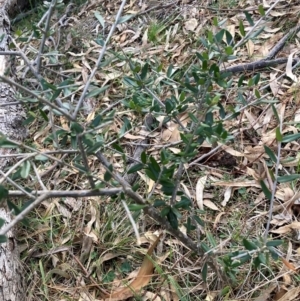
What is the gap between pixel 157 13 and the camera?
222 centimetres

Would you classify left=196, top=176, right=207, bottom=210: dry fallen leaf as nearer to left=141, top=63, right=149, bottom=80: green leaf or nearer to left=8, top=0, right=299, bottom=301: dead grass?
left=8, top=0, right=299, bottom=301: dead grass

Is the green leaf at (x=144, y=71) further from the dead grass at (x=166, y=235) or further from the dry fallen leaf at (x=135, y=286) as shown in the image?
the dry fallen leaf at (x=135, y=286)

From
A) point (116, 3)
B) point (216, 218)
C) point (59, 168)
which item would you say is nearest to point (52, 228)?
point (59, 168)

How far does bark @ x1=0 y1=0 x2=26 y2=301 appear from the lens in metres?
1.23

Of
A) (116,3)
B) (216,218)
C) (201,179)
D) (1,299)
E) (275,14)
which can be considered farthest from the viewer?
(116,3)

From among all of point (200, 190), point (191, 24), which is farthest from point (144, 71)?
point (191, 24)

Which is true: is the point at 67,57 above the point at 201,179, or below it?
above

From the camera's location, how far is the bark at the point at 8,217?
1.23 meters

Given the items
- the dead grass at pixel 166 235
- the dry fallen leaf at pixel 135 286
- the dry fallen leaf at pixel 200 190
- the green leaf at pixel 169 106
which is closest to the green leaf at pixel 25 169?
the dead grass at pixel 166 235

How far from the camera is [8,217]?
1409 mm

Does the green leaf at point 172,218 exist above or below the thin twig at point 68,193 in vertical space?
below

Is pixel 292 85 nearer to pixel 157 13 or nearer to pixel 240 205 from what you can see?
pixel 240 205

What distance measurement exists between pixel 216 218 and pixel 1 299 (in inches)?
25.7

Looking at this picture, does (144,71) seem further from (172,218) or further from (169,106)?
(172,218)
